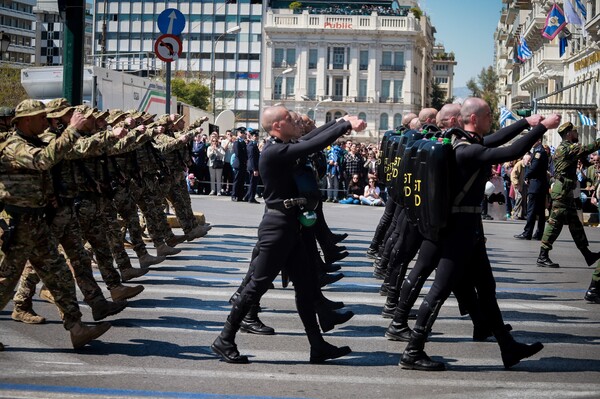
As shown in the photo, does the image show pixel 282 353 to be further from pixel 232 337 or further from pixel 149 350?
pixel 149 350

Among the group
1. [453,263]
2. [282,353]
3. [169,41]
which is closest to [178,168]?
[169,41]

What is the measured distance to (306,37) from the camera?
11756 centimetres

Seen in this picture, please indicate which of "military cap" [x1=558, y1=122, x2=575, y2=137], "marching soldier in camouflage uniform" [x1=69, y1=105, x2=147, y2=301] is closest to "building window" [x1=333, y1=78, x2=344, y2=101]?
"military cap" [x1=558, y1=122, x2=575, y2=137]

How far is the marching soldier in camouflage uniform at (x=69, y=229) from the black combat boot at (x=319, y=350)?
6.80ft

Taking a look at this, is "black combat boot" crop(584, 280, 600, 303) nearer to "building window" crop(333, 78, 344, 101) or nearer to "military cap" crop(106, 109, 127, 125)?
"military cap" crop(106, 109, 127, 125)

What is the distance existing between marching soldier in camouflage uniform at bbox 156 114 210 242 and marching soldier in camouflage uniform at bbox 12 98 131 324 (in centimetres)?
492

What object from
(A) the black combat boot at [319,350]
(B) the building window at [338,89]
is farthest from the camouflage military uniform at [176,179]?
(B) the building window at [338,89]

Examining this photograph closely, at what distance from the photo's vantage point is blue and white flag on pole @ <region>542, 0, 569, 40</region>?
145 ft

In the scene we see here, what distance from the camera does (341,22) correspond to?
117 m

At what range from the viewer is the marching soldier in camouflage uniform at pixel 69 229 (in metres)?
8.32

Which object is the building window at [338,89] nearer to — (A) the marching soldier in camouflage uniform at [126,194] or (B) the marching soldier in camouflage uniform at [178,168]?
(B) the marching soldier in camouflage uniform at [178,168]

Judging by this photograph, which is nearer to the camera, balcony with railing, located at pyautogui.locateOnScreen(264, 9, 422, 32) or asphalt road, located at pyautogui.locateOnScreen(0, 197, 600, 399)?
asphalt road, located at pyautogui.locateOnScreen(0, 197, 600, 399)

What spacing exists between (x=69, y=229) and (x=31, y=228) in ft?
2.12

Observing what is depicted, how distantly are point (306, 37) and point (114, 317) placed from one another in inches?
4305
